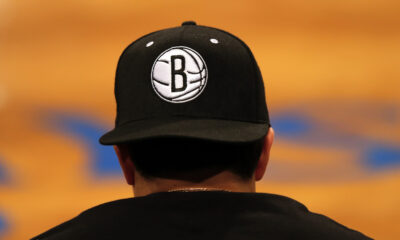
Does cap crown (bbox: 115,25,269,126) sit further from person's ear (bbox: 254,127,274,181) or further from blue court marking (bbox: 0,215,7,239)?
blue court marking (bbox: 0,215,7,239)

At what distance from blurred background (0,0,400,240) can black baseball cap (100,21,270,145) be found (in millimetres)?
2004

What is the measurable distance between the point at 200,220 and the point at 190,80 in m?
0.18

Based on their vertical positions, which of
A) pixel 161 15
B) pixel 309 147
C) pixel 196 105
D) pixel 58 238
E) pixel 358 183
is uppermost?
pixel 161 15

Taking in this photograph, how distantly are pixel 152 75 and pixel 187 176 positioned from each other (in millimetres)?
146

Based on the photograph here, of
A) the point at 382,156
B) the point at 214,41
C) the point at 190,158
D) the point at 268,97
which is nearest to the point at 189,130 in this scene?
the point at 190,158

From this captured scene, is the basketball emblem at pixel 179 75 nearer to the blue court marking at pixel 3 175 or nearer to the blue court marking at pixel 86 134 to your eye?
the blue court marking at pixel 86 134

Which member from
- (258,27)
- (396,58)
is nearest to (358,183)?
(396,58)

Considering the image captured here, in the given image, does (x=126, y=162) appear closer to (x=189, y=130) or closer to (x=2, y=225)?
(x=189, y=130)

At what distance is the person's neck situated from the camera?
2.39 feet

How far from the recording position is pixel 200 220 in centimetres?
69

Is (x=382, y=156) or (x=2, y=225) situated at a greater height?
(x=382, y=156)

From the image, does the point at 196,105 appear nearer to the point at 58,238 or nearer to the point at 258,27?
the point at 58,238

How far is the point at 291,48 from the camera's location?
2.87 metres

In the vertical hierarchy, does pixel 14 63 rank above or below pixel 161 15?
below
